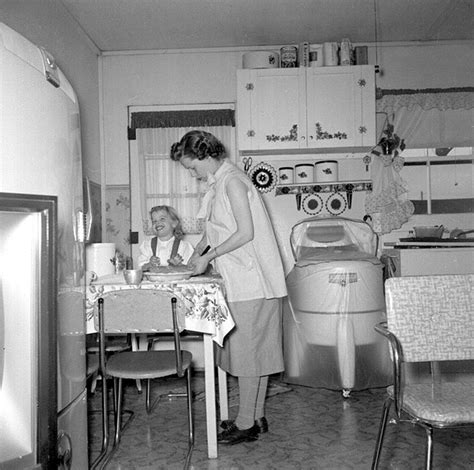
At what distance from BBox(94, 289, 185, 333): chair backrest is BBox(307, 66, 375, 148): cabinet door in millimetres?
2264

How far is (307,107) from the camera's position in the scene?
4.19m

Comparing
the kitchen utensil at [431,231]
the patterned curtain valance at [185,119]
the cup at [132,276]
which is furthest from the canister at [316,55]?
the cup at [132,276]

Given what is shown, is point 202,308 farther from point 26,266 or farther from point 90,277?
point 26,266

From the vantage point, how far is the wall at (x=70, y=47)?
2.99 m

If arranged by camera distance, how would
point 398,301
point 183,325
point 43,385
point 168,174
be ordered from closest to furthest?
point 43,385
point 398,301
point 183,325
point 168,174

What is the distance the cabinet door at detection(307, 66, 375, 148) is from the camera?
4168 millimetres

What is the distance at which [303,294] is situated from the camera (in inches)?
141

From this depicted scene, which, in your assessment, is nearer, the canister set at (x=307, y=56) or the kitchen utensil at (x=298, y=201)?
the canister set at (x=307, y=56)

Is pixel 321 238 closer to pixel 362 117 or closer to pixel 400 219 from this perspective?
pixel 400 219

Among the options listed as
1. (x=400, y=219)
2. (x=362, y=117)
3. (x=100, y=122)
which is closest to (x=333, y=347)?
(x=400, y=219)

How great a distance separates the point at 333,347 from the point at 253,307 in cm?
109

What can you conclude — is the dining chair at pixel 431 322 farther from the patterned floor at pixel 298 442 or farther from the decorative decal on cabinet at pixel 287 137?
the decorative decal on cabinet at pixel 287 137

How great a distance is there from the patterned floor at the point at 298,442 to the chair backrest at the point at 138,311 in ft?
2.06

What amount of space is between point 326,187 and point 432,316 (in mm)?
2483
